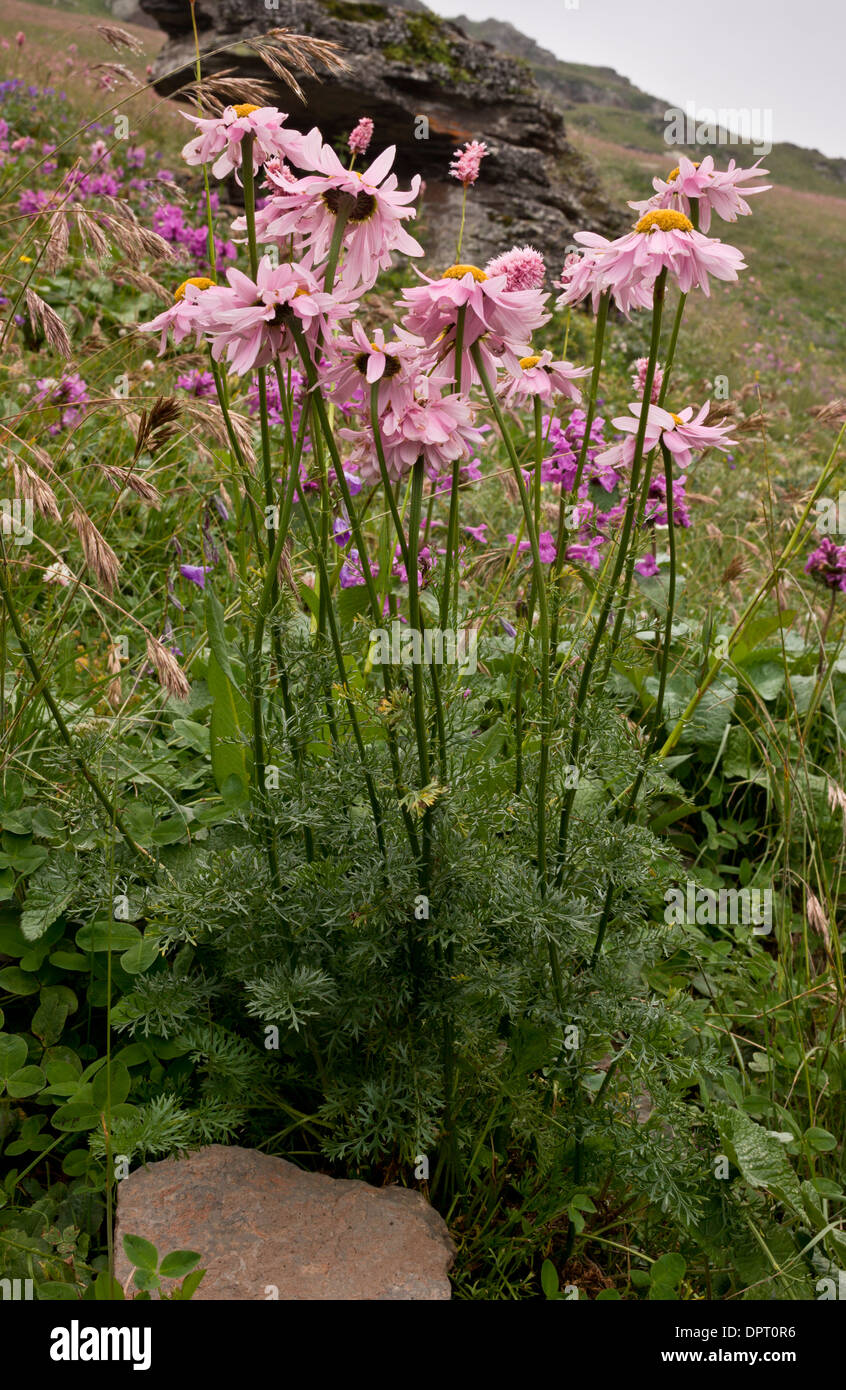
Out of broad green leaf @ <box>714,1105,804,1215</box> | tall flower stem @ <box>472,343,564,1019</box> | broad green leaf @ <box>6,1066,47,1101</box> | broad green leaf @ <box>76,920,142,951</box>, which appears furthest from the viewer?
broad green leaf @ <box>76,920,142,951</box>

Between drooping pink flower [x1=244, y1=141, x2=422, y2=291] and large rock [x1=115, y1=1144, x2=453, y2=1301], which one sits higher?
drooping pink flower [x1=244, y1=141, x2=422, y2=291]

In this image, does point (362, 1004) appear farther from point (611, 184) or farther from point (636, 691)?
point (611, 184)

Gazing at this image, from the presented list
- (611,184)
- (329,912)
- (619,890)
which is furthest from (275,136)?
(611,184)

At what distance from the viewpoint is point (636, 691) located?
9.61 ft

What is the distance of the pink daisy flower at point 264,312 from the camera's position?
1.18 m

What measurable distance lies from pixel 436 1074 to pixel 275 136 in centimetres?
Answer: 136

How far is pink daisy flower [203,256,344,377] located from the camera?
1.18m

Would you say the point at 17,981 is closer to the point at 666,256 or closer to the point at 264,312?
the point at 264,312

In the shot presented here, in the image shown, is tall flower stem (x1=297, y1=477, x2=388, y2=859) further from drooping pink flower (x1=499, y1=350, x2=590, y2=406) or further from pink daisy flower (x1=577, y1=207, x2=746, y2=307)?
pink daisy flower (x1=577, y1=207, x2=746, y2=307)

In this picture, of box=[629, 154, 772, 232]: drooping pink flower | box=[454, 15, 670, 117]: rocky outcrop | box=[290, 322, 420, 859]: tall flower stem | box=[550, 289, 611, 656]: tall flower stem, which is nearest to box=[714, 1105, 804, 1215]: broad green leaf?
box=[290, 322, 420, 859]: tall flower stem

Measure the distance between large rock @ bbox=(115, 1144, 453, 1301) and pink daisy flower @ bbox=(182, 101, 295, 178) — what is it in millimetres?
1516

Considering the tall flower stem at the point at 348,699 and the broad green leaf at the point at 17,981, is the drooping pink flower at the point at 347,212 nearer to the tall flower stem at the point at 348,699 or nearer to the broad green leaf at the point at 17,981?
the tall flower stem at the point at 348,699

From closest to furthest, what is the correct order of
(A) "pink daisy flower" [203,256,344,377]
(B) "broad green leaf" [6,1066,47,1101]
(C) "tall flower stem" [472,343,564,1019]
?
(A) "pink daisy flower" [203,256,344,377], (C) "tall flower stem" [472,343,564,1019], (B) "broad green leaf" [6,1066,47,1101]

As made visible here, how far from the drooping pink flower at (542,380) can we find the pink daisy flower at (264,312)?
32 centimetres
